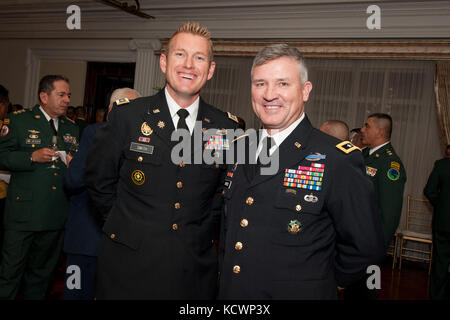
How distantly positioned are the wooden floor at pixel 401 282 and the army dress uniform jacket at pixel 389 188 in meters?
Result: 1.35

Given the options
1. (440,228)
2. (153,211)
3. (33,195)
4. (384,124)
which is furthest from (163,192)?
(440,228)

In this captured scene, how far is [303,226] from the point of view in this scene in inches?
55.3

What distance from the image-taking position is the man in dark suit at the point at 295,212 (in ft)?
4.55

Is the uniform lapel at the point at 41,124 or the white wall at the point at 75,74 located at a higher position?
the white wall at the point at 75,74

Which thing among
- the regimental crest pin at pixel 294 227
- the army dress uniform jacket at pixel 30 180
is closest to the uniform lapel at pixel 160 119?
the regimental crest pin at pixel 294 227

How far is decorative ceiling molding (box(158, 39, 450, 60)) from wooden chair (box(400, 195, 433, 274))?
6.70 feet

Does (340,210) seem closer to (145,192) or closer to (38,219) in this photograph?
(145,192)

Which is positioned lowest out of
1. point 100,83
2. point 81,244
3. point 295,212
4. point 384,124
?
point 81,244

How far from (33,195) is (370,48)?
4.96 meters

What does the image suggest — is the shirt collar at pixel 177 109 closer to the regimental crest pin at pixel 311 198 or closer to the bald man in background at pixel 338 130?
the regimental crest pin at pixel 311 198

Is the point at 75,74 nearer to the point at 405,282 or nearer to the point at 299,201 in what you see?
the point at 405,282

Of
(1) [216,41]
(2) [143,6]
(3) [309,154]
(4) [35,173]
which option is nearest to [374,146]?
(3) [309,154]

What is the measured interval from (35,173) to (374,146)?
9.37 ft
